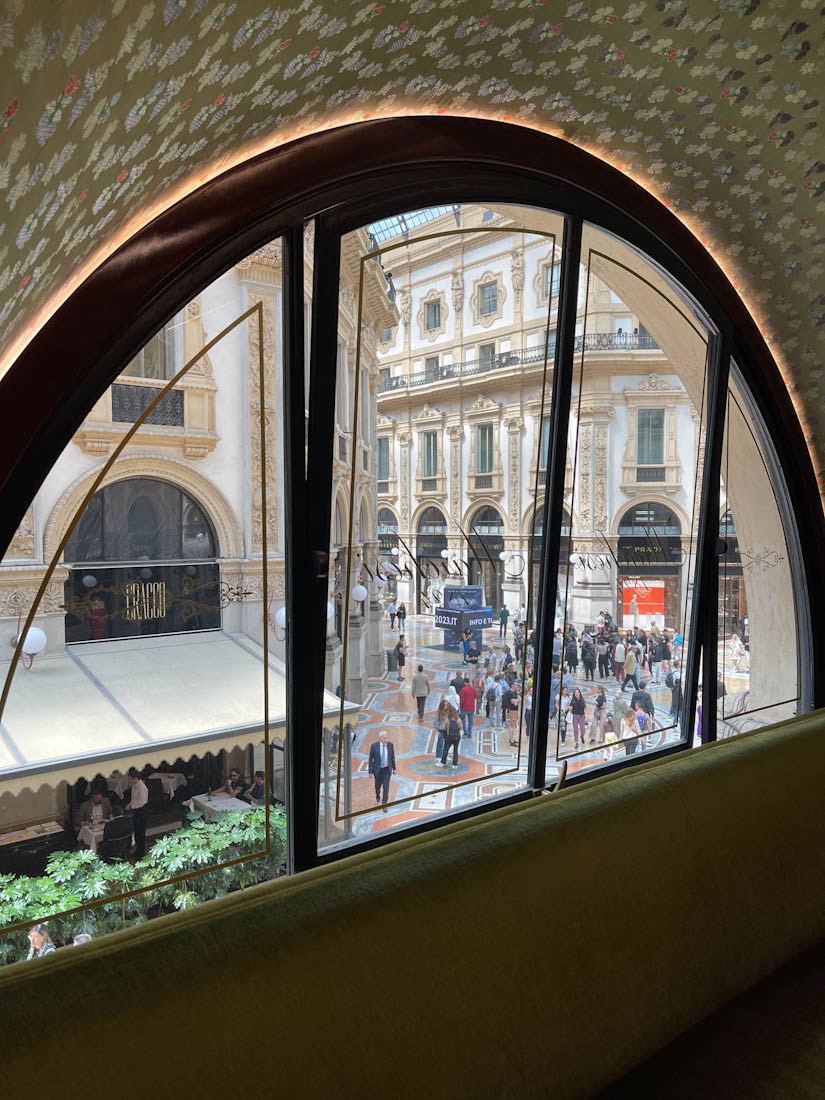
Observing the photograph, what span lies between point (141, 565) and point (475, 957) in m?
1.20

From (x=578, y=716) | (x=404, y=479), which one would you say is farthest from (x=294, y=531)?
(x=578, y=716)

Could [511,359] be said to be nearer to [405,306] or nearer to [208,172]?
[405,306]

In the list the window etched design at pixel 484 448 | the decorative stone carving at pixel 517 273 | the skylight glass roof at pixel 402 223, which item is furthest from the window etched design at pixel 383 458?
the decorative stone carving at pixel 517 273

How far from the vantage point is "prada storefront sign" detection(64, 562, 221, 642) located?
1.86 m

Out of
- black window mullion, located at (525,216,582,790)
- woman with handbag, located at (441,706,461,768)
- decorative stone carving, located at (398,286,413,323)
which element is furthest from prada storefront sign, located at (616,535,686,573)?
decorative stone carving, located at (398,286,413,323)

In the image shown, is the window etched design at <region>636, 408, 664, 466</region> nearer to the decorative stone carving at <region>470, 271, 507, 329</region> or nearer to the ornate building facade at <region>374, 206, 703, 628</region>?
the ornate building facade at <region>374, 206, 703, 628</region>

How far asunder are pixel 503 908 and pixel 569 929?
0.17m

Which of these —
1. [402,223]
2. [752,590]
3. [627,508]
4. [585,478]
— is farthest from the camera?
[752,590]

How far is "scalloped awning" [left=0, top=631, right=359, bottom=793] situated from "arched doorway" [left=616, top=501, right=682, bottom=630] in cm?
144

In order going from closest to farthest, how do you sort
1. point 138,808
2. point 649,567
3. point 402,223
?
1. point 138,808
2. point 402,223
3. point 649,567

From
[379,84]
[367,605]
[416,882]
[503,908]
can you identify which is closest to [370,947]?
[416,882]

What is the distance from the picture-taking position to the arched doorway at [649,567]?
3.12 meters

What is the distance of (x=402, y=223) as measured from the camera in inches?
91.4

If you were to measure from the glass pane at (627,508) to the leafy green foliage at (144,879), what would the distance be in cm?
125
